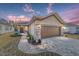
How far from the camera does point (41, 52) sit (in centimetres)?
185

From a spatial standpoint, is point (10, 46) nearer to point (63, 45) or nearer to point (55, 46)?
point (55, 46)

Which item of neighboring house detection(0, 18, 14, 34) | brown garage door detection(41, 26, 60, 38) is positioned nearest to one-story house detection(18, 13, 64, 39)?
brown garage door detection(41, 26, 60, 38)

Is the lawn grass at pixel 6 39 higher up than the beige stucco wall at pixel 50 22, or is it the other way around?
the beige stucco wall at pixel 50 22

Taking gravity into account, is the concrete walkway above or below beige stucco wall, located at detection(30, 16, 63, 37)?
below

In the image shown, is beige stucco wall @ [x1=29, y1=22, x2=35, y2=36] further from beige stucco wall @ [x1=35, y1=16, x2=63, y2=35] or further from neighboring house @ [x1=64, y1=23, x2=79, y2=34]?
neighboring house @ [x1=64, y1=23, x2=79, y2=34]

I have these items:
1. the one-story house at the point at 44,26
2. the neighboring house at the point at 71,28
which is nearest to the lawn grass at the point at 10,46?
the one-story house at the point at 44,26

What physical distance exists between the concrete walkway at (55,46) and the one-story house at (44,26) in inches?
3.8

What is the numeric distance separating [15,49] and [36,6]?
64cm

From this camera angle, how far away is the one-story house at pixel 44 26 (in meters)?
1.85

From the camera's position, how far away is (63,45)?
1860 mm

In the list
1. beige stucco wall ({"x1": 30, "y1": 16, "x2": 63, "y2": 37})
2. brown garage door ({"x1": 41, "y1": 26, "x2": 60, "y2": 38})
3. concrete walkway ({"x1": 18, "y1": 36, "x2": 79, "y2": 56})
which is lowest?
concrete walkway ({"x1": 18, "y1": 36, "x2": 79, "y2": 56})

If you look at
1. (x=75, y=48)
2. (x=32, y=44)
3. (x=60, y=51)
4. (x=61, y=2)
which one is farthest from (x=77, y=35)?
(x=32, y=44)

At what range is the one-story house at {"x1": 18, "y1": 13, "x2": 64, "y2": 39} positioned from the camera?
1.85 metres

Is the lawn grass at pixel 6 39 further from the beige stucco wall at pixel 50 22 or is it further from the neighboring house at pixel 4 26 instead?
the beige stucco wall at pixel 50 22
